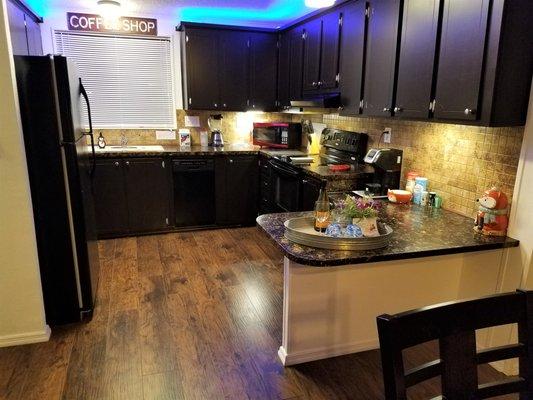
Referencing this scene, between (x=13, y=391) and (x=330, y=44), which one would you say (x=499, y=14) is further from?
(x=13, y=391)

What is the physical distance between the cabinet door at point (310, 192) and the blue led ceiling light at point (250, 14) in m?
1.90

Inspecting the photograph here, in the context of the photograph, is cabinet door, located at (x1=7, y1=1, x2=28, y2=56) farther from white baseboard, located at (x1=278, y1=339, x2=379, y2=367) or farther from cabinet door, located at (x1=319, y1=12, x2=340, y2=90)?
white baseboard, located at (x1=278, y1=339, x2=379, y2=367)

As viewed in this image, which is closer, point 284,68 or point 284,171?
point 284,171

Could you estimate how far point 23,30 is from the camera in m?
3.22

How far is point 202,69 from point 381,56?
7.70 feet

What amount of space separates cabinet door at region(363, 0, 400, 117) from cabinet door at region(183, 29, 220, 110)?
2111mm

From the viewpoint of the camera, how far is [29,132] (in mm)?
2299

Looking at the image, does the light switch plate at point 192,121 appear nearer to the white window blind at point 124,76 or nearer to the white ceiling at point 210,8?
the white window blind at point 124,76

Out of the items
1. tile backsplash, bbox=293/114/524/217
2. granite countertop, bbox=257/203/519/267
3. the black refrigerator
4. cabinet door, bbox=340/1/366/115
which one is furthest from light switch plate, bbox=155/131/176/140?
granite countertop, bbox=257/203/519/267

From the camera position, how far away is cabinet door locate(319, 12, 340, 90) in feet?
10.8

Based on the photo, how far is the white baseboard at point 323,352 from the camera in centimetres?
221

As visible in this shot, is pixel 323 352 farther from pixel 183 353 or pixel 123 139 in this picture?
pixel 123 139

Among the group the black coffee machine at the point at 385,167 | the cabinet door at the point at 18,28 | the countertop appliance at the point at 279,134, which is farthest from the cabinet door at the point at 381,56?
the cabinet door at the point at 18,28

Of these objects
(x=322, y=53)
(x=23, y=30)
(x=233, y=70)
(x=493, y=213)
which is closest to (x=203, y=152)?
(x=233, y=70)
